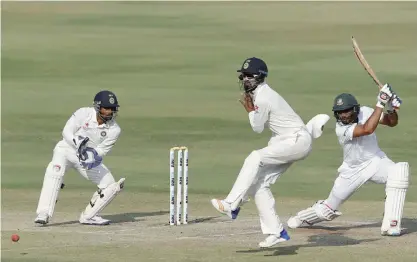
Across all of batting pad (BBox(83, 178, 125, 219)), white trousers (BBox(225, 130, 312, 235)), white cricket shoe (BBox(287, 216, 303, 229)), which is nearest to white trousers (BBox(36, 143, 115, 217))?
batting pad (BBox(83, 178, 125, 219))

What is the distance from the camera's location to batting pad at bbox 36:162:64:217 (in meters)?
13.3

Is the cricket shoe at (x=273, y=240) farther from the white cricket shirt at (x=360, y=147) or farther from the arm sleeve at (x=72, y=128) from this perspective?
the arm sleeve at (x=72, y=128)

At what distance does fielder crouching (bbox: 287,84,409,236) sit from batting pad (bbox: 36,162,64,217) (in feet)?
7.86

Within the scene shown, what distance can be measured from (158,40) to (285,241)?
63.8ft

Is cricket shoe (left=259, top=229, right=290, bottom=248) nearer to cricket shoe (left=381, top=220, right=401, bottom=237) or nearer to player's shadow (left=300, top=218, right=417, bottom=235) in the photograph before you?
cricket shoe (left=381, top=220, right=401, bottom=237)

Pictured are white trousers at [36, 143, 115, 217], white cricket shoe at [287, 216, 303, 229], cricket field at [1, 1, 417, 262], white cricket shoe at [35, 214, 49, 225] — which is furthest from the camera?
white trousers at [36, 143, 115, 217]

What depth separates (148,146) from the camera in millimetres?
19469

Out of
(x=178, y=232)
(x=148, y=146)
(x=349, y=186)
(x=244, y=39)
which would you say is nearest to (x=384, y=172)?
A: (x=349, y=186)

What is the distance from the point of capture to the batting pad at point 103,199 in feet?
43.7

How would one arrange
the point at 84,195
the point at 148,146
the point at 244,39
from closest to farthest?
the point at 84,195 < the point at 148,146 < the point at 244,39

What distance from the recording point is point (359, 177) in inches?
502

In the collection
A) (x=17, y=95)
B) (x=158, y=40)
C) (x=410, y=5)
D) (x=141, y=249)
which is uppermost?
(x=410, y=5)

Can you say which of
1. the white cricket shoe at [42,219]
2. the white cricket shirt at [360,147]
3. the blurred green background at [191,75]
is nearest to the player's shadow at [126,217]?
the white cricket shoe at [42,219]

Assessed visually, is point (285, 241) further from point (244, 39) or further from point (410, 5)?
point (410, 5)
